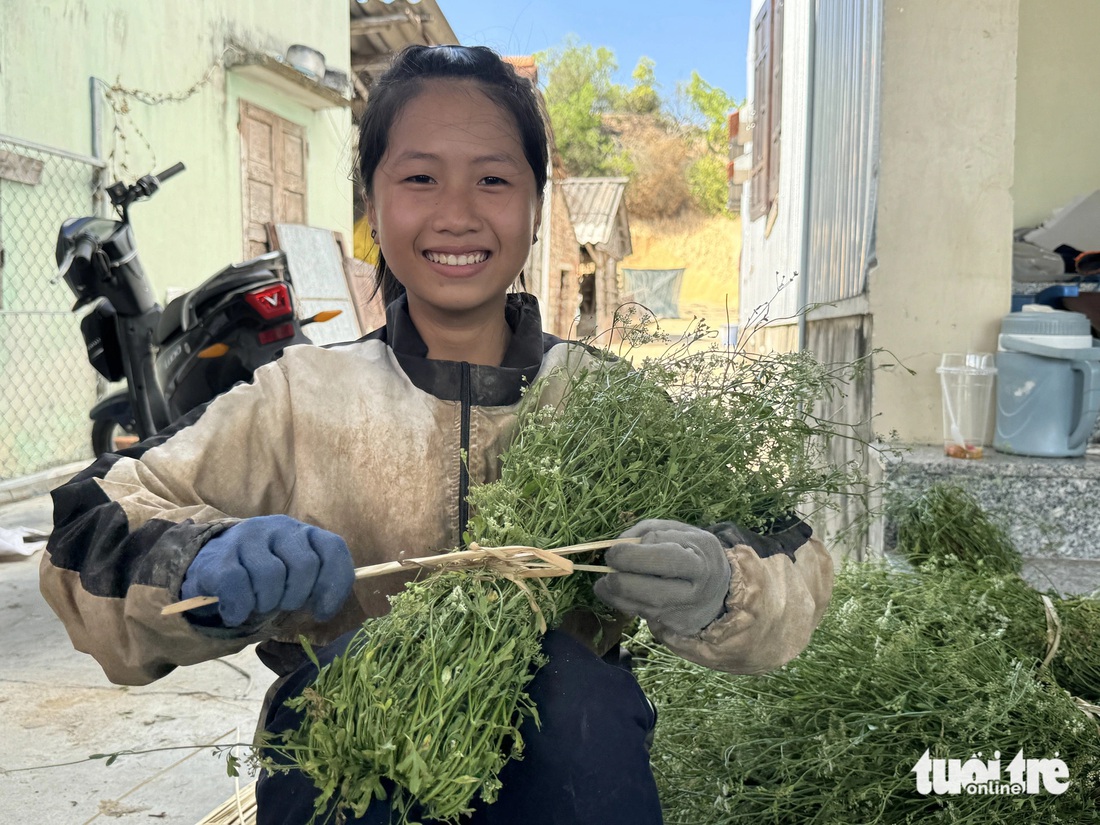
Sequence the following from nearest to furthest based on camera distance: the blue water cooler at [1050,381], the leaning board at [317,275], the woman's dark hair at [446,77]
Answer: the woman's dark hair at [446,77] → the blue water cooler at [1050,381] → the leaning board at [317,275]

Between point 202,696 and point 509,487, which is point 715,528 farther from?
point 202,696

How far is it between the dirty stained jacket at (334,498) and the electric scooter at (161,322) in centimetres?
247

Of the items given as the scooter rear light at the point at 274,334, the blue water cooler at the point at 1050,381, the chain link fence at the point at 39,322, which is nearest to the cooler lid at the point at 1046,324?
the blue water cooler at the point at 1050,381

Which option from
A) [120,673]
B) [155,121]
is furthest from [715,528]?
[155,121]

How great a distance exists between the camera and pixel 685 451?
1519 mm

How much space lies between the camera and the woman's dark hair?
174 centimetres

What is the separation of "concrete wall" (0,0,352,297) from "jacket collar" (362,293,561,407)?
12.4 feet

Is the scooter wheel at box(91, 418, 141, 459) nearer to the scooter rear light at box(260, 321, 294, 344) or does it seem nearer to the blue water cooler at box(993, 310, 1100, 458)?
the scooter rear light at box(260, 321, 294, 344)

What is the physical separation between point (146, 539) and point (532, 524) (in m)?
0.55

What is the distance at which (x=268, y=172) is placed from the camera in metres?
8.98

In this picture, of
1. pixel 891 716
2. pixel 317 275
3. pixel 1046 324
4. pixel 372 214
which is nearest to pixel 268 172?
pixel 317 275

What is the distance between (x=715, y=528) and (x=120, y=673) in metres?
0.93

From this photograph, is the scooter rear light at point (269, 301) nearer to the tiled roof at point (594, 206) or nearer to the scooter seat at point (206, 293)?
the scooter seat at point (206, 293)

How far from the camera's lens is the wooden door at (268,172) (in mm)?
8531
